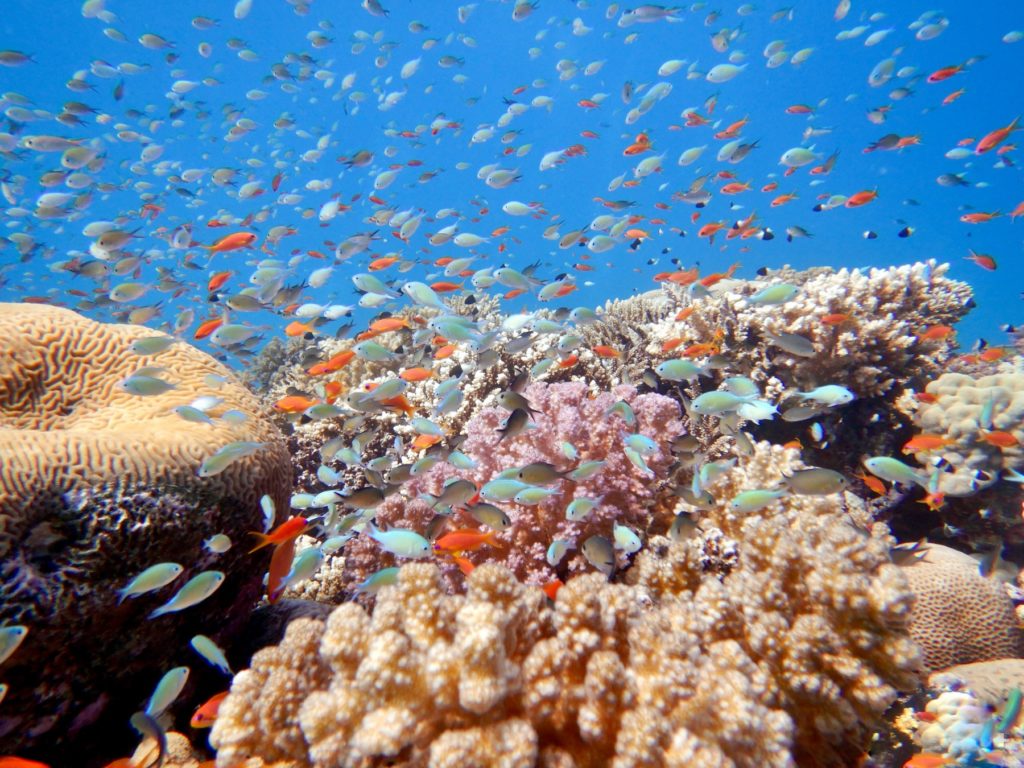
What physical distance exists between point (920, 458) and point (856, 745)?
4935 millimetres

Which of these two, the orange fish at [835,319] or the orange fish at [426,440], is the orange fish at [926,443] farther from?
the orange fish at [426,440]

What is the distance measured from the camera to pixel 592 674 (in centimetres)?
220

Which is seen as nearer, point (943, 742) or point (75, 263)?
point (943, 742)

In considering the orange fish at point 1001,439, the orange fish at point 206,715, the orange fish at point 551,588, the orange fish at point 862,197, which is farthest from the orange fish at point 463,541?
the orange fish at point 862,197

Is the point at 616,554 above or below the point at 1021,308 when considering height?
Answer: below

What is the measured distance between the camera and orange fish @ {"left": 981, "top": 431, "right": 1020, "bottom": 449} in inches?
222

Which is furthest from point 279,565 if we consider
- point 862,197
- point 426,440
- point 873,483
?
point 862,197

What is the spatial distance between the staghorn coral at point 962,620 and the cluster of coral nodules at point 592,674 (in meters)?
2.37

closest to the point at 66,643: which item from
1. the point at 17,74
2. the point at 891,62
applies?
the point at 891,62

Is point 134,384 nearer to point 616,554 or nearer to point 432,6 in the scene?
point 616,554

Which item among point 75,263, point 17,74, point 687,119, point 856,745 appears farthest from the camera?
point 17,74

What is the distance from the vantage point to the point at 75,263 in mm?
8711

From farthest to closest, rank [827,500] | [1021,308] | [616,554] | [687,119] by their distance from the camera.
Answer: [1021,308]
[687,119]
[827,500]
[616,554]

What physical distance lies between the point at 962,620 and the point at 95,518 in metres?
6.46
